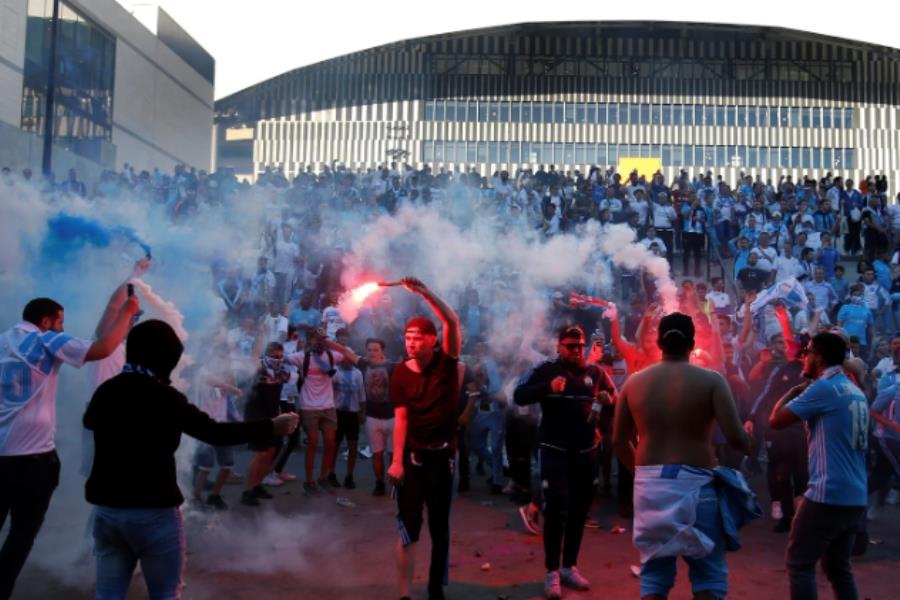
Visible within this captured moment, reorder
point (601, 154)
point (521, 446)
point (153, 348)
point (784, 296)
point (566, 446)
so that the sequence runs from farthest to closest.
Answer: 1. point (601, 154)
2. point (784, 296)
3. point (521, 446)
4. point (566, 446)
5. point (153, 348)

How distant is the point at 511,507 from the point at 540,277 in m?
4.77

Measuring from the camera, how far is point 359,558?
268 inches

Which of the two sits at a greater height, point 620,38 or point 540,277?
point 620,38

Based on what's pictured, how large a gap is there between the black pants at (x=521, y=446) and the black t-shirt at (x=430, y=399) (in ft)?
13.7

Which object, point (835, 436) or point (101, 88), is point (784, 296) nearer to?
point (835, 436)

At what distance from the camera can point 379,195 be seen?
18422 mm

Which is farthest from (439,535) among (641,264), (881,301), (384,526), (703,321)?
(881,301)

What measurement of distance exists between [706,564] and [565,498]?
189cm

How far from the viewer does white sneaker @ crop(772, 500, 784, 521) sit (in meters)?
8.29

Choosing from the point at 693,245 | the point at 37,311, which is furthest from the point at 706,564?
the point at 693,245

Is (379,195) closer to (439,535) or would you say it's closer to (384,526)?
(384,526)

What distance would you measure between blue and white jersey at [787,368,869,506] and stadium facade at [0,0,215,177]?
21.0 meters

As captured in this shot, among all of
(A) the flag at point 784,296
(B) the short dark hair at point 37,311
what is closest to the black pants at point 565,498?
(B) the short dark hair at point 37,311

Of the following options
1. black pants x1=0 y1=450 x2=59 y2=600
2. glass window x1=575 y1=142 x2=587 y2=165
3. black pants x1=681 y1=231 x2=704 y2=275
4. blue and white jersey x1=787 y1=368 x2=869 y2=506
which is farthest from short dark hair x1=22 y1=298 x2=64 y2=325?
glass window x1=575 y1=142 x2=587 y2=165
